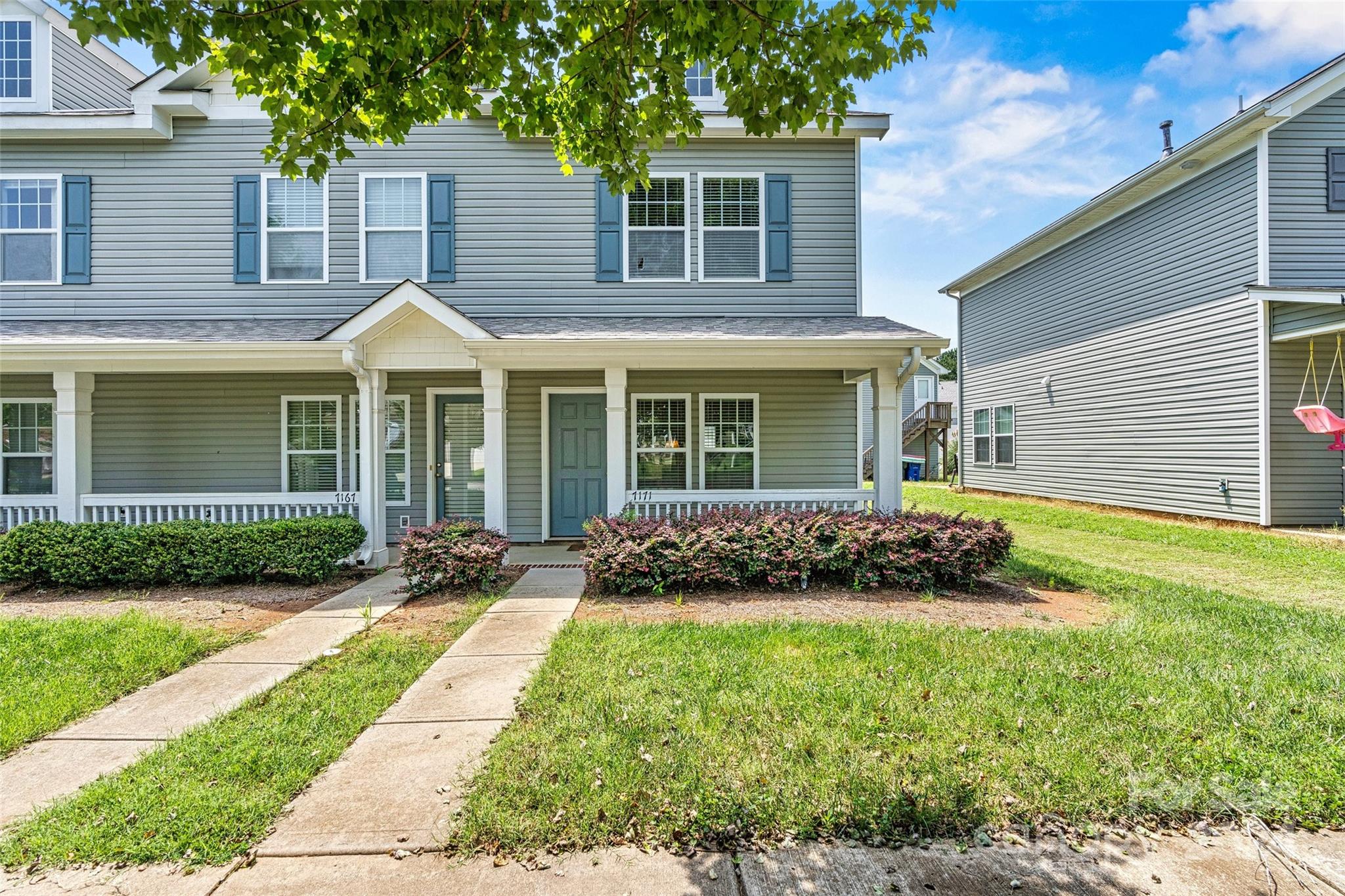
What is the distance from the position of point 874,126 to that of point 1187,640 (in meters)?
7.34

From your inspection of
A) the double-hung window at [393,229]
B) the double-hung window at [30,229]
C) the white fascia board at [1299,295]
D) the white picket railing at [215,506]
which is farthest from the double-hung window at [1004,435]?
the double-hung window at [30,229]

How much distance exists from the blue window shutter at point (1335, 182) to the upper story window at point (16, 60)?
19070 millimetres

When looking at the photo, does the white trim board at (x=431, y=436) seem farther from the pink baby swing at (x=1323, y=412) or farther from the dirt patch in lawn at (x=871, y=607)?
the pink baby swing at (x=1323, y=412)

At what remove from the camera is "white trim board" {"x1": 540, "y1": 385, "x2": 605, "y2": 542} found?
9188 mm

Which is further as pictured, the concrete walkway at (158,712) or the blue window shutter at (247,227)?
the blue window shutter at (247,227)

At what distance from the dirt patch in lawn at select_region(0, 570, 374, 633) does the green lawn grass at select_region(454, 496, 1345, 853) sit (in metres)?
3.09

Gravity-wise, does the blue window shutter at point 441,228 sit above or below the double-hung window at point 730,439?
above

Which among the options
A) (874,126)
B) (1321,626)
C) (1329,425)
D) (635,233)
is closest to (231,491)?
(635,233)

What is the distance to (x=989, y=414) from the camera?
55.7 feet

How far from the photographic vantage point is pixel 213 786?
2.68 meters

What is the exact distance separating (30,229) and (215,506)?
5.11m

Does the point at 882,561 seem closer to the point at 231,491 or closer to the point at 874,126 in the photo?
the point at 874,126

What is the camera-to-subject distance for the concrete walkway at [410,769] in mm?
2330

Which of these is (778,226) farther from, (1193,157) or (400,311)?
(1193,157)
